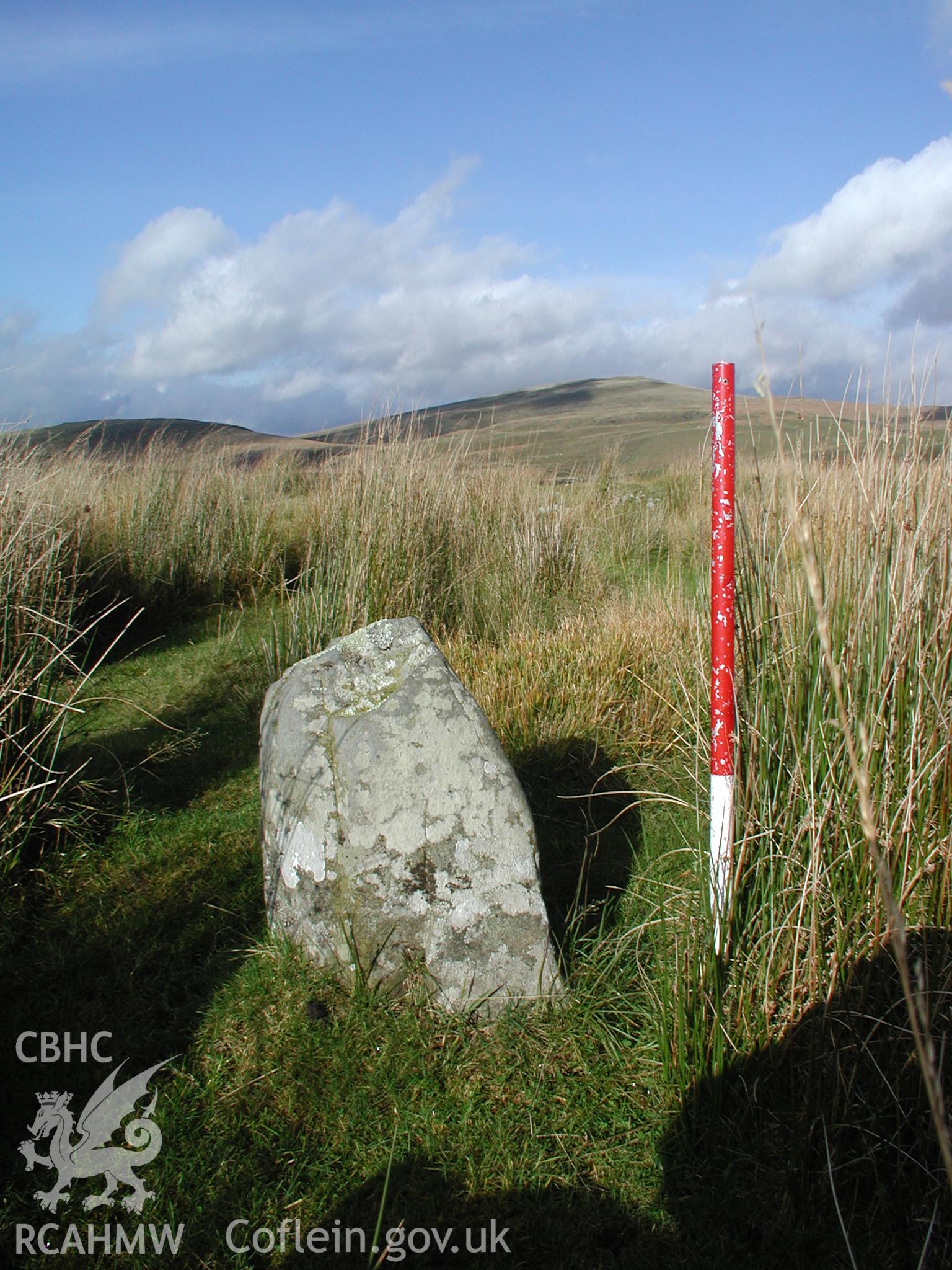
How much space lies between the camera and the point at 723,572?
2021mm

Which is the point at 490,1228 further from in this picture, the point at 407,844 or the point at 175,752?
the point at 175,752

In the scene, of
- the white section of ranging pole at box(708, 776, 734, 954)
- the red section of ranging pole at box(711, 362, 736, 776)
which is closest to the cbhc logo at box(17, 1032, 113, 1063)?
the white section of ranging pole at box(708, 776, 734, 954)

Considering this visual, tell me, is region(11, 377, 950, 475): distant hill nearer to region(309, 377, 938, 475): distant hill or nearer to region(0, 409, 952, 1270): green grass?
region(309, 377, 938, 475): distant hill

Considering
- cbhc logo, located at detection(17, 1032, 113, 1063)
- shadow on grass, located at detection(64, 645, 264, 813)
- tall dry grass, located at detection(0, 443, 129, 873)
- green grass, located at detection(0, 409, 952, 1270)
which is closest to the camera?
green grass, located at detection(0, 409, 952, 1270)

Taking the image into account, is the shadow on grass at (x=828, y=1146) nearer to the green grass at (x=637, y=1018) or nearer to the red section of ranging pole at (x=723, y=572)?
the green grass at (x=637, y=1018)

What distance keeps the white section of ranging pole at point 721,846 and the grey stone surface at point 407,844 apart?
0.49 metres

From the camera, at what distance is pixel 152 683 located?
551 cm

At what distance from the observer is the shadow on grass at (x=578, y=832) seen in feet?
8.99

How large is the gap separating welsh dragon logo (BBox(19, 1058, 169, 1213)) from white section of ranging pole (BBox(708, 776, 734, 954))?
58.4 inches

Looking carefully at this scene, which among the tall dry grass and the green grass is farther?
the tall dry grass

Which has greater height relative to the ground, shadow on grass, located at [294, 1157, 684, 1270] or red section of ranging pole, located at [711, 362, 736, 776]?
red section of ranging pole, located at [711, 362, 736, 776]

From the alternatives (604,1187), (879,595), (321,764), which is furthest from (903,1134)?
(321,764)

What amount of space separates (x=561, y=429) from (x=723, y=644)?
48085 mm

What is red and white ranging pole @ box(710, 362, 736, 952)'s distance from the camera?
6.59 feet
